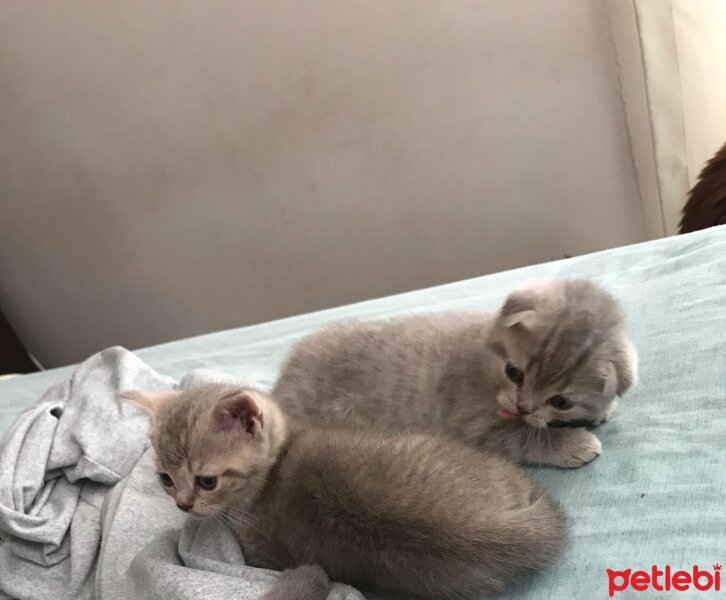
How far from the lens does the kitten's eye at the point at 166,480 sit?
1.03 metres

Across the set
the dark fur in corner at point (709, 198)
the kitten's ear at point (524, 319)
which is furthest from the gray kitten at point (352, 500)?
the dark fur in corner at point (709, 198)

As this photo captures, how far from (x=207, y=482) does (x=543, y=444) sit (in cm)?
51

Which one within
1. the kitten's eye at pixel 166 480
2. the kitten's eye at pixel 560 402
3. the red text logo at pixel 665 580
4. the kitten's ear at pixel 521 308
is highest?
the kitten's ear at pixel 521 308

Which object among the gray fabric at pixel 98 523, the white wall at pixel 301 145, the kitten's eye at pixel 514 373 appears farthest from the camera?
the white wall at pixel 301 145

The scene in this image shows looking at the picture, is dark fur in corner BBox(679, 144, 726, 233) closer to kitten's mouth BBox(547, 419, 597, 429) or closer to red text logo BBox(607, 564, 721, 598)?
kitten's mouth BBox(547, 419, 597, 429)

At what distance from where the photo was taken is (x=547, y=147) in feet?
7.02

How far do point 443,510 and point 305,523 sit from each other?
0.21 metres

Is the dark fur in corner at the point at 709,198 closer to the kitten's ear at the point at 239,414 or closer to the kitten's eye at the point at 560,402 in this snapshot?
the kitten's eye at the point at 560,402

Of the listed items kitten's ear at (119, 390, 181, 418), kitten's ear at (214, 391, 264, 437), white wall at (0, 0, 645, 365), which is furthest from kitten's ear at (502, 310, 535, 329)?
white wall at (0, 0, 645, 365)

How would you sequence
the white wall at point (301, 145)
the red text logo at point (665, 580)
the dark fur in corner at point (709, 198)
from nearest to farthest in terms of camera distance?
the red text logo at point (665, 580), the dark fur in corner at point (709, 198), the white wall at point (301, 145)

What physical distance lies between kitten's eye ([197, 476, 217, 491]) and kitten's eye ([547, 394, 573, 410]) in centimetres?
52

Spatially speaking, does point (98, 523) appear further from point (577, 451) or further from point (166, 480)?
point (577, 451)

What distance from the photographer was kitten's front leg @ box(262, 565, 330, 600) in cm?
81

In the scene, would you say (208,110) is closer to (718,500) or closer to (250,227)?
(250,227)
